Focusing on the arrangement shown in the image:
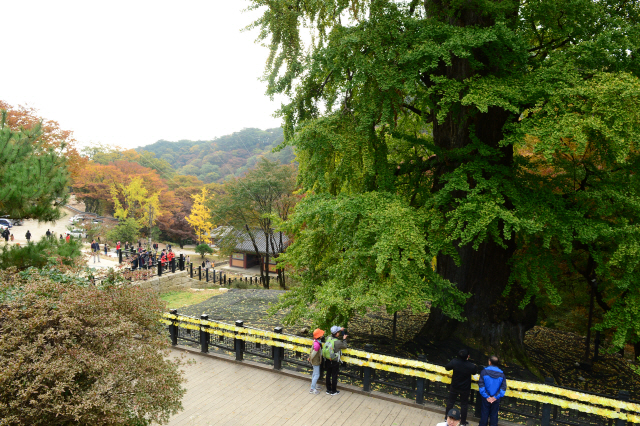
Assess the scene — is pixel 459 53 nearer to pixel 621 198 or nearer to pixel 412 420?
pixel 621 198

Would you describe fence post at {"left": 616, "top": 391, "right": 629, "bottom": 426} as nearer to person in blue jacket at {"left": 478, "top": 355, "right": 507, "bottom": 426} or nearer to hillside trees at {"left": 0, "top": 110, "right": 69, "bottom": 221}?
person in blue jacket at {"left": 478, "top": 355, "right": 507, "bottom": 426}

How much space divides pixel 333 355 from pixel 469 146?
520cm

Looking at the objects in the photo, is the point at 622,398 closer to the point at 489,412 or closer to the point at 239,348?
the point at 489,412

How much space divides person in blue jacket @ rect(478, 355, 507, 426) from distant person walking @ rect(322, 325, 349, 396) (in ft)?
8.14

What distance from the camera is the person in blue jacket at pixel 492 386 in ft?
19.7

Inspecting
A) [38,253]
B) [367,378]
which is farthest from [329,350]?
[38,253]

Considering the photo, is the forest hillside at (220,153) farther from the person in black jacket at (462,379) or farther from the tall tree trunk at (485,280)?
the person in black jacket at (462,379)

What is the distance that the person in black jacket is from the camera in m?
6.36

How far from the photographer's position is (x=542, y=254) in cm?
845

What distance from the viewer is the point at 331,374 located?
25.0 feet

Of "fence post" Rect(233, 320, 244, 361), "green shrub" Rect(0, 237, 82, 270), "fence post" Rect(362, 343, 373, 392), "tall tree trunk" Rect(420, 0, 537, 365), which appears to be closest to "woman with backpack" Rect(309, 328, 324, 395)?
"fence post" Rect(362, 343, 373, 392)

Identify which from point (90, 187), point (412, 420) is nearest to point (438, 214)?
point (412, 420)

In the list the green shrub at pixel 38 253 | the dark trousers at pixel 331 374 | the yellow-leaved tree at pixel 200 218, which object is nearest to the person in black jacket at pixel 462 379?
the dark trousers at pixel 331 374

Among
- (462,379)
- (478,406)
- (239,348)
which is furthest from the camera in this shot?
(239,348)
